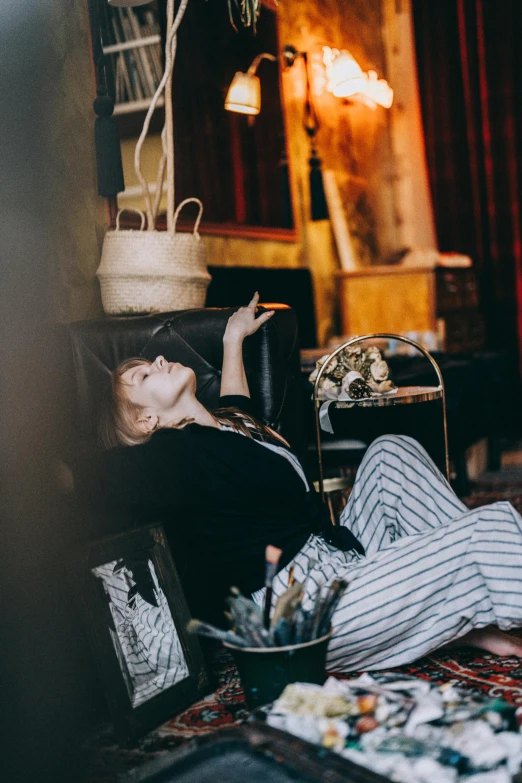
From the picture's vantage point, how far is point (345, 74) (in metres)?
5.11

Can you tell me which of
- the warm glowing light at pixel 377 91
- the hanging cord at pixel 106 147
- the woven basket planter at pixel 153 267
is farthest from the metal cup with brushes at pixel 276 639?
the warm glowing light at pixel 377 91

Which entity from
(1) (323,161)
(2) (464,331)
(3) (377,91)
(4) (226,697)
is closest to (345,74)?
(1) (323,161)

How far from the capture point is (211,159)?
14.0 feet

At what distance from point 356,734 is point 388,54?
6300 millimetres

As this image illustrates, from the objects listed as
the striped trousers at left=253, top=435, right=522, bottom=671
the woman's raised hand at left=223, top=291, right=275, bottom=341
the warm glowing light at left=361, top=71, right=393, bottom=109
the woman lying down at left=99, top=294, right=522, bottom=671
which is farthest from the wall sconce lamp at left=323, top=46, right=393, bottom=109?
the striped trousers at left=253, top=435, right=522, bottom=671

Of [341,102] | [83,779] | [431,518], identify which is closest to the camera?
[83,779]

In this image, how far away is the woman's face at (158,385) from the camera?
2178mm

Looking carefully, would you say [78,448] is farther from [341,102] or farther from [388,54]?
[388,54]

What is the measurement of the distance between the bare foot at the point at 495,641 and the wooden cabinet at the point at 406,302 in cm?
341

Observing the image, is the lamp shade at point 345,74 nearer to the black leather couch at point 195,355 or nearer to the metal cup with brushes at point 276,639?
the black leather couch at point 195,355

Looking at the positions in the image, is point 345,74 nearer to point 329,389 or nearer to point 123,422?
point 329,389

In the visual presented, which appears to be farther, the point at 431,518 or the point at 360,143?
the point at 360,143

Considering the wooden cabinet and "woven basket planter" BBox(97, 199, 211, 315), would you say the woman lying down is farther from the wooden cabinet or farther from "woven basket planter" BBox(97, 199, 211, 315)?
the wooden cabinet

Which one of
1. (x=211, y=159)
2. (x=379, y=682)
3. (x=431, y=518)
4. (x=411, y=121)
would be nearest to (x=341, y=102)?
(x=411, y=121)
